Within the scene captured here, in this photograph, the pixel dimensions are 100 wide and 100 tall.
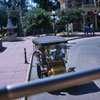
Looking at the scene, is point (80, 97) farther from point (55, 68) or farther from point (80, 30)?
point (80, 30)

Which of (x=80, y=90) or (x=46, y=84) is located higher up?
(x=46, y=84)

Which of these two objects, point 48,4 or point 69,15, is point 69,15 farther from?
point 48,4

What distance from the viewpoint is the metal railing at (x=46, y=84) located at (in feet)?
3.52

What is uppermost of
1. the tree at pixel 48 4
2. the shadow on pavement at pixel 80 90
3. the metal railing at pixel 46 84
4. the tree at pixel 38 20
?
the tree at pixel 48 4

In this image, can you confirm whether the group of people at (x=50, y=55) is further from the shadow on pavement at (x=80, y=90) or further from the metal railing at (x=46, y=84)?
the metal railing at (x=46, y=84)

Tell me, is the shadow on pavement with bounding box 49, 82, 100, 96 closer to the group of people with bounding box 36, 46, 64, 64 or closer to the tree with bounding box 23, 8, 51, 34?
the group of people with bounding box 36, 46, 64, 64

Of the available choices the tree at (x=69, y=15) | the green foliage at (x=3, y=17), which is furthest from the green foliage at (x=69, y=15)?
the green foliage at (x=3, y=17)

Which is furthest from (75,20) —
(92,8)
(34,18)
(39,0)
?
(39,0)

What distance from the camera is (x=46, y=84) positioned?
1143 mm

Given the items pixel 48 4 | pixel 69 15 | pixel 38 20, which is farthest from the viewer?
pixel 48 4

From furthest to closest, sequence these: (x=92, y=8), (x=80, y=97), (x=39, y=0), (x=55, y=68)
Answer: (x=39, y=0) < (x=92, y=8) < (x=55, y=68) < (x=80, y=97)

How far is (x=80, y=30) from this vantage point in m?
42.2

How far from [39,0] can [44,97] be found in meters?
50.6

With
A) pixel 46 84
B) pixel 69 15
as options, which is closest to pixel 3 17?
pixel 69 15
